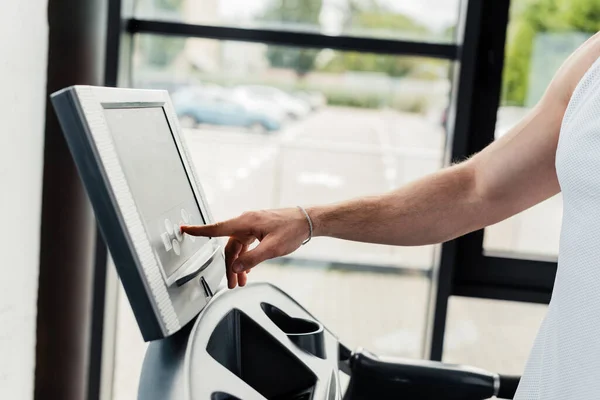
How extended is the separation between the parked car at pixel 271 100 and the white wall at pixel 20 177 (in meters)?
0.63

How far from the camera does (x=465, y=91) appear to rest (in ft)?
7.00

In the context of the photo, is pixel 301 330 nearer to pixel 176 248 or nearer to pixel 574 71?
pixel 176 248

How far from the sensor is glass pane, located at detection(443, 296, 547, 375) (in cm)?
235

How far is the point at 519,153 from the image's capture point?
1373 millimetres

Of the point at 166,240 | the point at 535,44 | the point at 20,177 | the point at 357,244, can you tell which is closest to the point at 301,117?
the point at 357,244

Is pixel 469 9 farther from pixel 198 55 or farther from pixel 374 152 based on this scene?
pixel 198 55

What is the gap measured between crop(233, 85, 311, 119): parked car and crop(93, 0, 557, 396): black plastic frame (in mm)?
155

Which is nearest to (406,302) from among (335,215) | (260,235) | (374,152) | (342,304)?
(342,304)

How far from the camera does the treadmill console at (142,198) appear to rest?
0.75m

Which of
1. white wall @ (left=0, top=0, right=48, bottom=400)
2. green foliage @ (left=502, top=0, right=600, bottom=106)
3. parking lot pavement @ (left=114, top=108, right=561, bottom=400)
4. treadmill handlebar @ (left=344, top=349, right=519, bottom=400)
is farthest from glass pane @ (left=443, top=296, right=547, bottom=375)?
white wall @ (left=0, top=0, right=48, bottom=400)

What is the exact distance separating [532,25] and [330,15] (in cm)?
62

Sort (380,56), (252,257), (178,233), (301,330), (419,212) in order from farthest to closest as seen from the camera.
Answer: (380,56)
(419,212)
(301,330)
(252,257)
(178,233)

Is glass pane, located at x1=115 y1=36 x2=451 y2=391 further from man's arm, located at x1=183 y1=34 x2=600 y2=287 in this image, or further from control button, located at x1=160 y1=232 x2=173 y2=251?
control button, located at x1=160 y1=232 x2=173 y2=251

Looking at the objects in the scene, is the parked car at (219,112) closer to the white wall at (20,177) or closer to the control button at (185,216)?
the white wall at (20,177)
